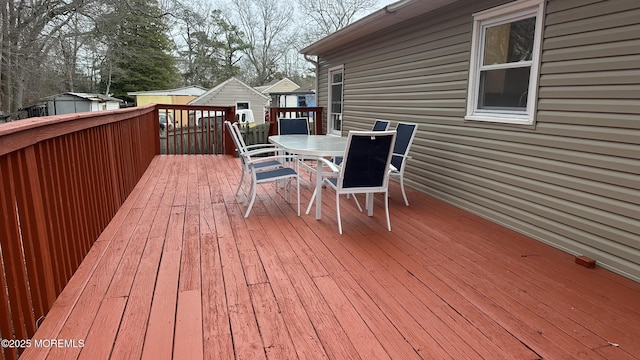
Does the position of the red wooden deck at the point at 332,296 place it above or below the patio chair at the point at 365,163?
below

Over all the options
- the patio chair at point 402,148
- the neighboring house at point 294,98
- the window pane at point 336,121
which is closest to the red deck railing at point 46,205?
the patio chair at point 402,148

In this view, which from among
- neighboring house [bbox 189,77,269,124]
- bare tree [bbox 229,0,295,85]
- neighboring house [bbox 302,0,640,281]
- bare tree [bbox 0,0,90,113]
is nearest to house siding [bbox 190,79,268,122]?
neighboring house [bbox 189,77,269,124]

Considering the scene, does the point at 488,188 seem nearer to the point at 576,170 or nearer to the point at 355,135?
the point at 576,170

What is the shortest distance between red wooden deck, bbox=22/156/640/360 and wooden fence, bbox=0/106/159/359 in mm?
139

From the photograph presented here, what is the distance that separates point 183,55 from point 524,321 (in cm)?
3405

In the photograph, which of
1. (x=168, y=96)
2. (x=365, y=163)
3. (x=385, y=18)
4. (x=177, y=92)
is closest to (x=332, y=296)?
(x=365, y=163)

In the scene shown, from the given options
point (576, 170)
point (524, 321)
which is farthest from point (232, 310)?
point (576, 170)

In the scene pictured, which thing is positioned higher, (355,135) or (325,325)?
(355,135)

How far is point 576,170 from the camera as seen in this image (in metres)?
3.04

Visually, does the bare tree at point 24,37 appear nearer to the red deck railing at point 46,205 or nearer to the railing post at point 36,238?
the red deck railing at point 46,205

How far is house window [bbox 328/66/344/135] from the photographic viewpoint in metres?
8.49

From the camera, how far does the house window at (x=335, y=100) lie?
8492 millimetres

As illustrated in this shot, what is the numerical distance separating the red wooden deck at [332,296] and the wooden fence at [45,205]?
14cm

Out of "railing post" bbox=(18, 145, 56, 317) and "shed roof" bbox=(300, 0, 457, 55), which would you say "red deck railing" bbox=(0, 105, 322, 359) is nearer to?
"railing post" bbox=(18, 145, 56, 317)
